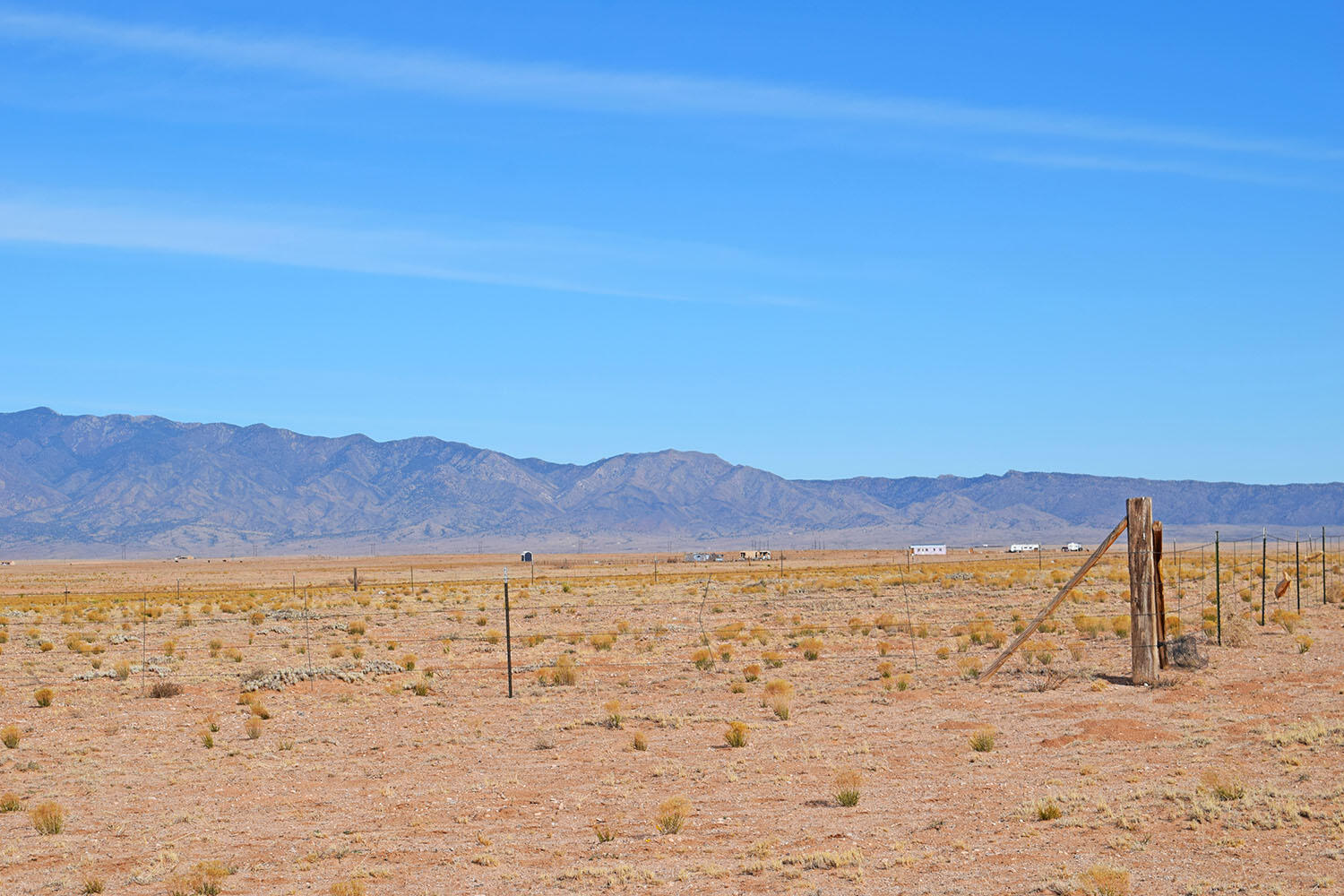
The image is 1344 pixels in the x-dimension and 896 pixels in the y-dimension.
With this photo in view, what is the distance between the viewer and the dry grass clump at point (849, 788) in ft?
51.2

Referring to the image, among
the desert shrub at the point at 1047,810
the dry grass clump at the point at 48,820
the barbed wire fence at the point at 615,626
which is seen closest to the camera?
the desert shrub at the point at 1047,810

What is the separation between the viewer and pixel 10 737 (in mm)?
22625

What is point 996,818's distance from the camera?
14383 millimetres

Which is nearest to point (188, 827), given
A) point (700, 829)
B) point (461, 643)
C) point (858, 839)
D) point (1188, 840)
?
point (700, 829)

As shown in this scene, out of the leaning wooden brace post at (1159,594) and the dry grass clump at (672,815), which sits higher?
the leaning wooden brace post at (1159,594)

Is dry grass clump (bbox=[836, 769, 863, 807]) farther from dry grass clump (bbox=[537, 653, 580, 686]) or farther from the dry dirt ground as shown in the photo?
dry grass clump (bbox=[537, 653, 580, 686])

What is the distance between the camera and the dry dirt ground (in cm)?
1302

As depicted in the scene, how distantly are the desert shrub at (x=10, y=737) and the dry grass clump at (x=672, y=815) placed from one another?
517 inches

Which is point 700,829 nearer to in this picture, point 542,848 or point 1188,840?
point 542,848

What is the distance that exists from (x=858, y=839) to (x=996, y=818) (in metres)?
1.68

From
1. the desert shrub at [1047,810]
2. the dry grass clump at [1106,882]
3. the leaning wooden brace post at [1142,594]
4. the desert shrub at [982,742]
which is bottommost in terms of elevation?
the desert shrub at [982,742]

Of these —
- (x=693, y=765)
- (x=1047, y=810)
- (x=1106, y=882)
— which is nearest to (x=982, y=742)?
(x=693, y=765)

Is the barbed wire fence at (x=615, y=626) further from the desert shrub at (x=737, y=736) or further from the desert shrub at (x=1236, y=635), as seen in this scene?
the desert shrub at (x=737, y=736)

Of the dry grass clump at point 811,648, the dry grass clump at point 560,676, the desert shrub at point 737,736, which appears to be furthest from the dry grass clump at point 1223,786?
the dry grass clump at point 811,648
